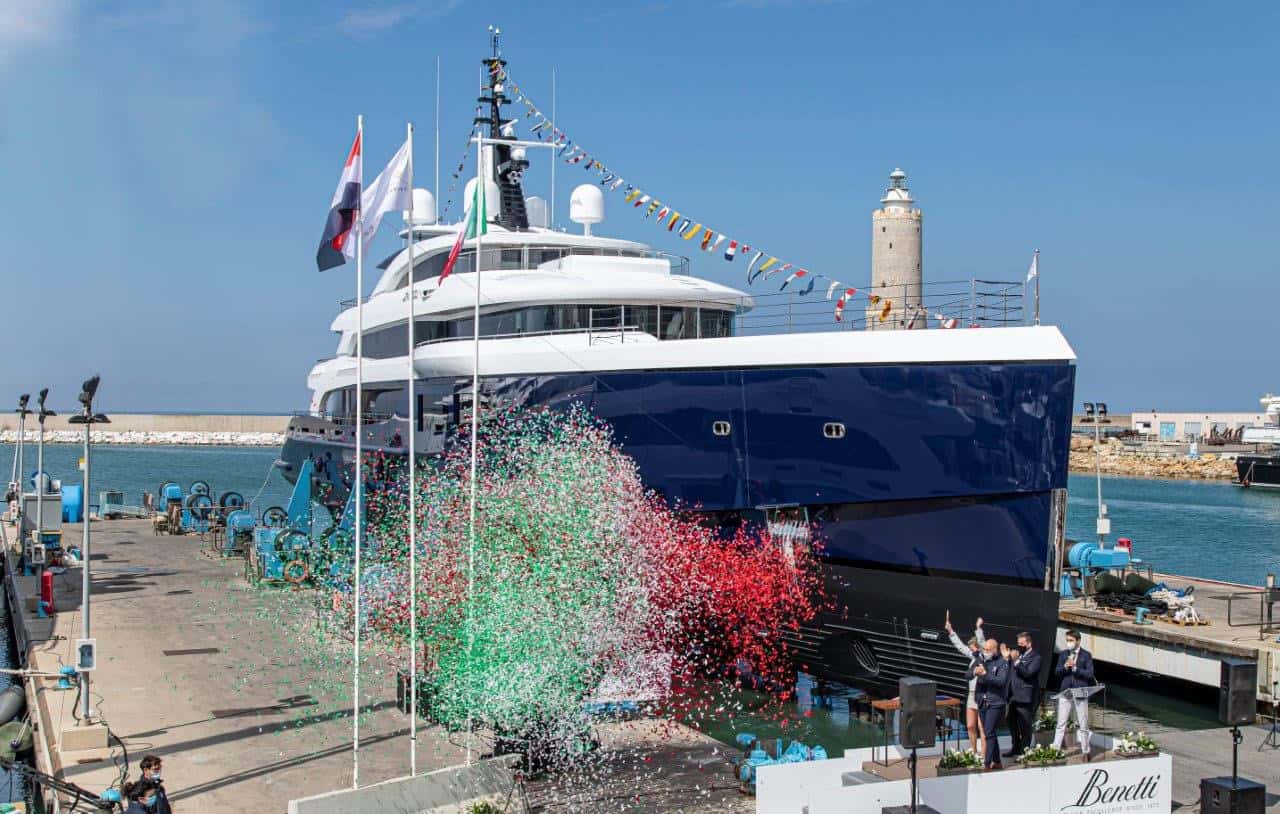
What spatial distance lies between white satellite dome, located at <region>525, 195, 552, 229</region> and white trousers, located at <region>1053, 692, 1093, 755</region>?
19775 mm

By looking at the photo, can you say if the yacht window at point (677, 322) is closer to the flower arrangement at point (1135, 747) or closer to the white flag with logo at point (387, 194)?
the white flag with logo at point (387, 194)

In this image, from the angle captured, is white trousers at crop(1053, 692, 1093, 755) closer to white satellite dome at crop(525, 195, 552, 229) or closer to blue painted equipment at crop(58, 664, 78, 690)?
blue painted equipment at crop(58, 664, 78, 690)

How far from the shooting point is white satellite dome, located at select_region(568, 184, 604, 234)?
85.6ft

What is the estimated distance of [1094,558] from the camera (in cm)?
2427

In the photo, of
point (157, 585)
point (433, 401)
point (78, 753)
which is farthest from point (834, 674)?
point (157, 585)

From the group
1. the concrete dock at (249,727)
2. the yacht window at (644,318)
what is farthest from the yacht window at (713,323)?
the concrete dock at (249,727)

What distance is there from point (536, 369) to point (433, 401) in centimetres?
283

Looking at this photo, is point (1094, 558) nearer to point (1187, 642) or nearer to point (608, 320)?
point (1187, 642)

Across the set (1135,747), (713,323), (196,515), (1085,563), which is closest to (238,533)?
(196,515)

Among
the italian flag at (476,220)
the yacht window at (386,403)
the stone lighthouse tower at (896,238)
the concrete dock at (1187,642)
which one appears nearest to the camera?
the italian flag at (476,220)

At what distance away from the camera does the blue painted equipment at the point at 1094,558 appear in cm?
2419

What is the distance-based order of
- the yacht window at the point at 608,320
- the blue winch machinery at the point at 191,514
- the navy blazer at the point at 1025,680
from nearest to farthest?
the navy blazer at the point at 1025,680
the yacht window at the point at 608,320
the blue winch machinery at the point at 191,514

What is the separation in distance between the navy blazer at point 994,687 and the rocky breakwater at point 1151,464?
82133mm

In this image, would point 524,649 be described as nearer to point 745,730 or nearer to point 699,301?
point 745,730
